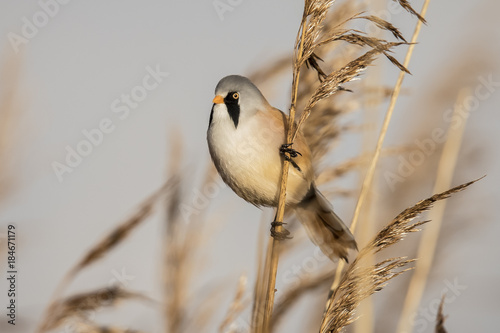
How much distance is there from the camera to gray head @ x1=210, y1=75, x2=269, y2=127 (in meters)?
2.54

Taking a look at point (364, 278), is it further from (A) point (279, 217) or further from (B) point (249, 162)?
(B) point (249, 162)

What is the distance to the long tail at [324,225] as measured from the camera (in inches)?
98.1

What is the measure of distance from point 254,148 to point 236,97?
23cm

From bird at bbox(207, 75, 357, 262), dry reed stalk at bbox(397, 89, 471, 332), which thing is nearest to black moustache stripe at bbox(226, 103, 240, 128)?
bird at bbox(207, 75, 357, 262)

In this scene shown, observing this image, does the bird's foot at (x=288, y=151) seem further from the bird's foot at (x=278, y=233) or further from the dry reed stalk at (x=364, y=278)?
the dry reed stalk at (x=364, y=278)

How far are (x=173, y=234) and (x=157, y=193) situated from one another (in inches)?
12.1

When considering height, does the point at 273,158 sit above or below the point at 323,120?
below

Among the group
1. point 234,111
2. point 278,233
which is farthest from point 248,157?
point 278,233

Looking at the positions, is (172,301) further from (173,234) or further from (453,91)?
(453,91)

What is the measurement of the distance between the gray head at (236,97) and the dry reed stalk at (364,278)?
3.04 feet

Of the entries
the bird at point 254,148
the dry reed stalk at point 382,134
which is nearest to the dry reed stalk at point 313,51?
the dry reed stalk at point 382,134

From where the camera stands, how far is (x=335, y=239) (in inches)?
101

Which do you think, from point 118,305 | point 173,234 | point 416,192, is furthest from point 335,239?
point 416,192

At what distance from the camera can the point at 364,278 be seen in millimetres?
1788
